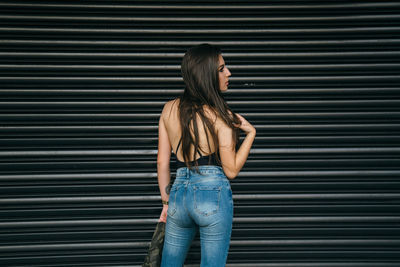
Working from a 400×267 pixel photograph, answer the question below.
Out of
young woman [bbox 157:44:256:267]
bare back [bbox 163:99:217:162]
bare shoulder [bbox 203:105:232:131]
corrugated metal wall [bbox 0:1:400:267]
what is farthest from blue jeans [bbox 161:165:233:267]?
corrugated metal wall [bbox 0:1:400:267]

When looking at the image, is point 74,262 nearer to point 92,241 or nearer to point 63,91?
point 92,241

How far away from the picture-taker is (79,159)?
8.49 ft

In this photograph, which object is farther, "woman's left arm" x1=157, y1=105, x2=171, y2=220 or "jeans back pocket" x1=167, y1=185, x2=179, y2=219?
"woman's left arm" x1=157, y1=105, x2=171, y2=220

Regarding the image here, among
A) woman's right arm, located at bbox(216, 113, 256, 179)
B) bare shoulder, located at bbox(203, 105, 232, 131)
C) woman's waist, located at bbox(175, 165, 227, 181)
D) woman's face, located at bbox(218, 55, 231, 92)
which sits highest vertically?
woman's face, located at bbox(218, 55, 231, 92)

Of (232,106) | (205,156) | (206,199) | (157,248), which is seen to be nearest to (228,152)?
(205,156)

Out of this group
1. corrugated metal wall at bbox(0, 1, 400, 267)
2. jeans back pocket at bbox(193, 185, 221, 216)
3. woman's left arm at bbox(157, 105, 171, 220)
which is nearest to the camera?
jeans back pocket at bbox(193, 185, 221, 216)

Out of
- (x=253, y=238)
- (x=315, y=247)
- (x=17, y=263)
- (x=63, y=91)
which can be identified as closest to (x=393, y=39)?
(x=315, y=247)

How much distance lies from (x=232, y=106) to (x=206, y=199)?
122cm

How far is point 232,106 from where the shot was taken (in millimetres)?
2639

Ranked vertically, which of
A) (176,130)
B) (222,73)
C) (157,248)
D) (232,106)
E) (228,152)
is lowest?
(157,248)

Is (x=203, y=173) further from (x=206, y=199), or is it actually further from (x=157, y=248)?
(x=157, y=248)

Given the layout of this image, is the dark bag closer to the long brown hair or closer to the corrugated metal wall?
the long brown hair

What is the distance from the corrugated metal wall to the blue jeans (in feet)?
3.03

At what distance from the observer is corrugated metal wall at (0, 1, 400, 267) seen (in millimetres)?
2570
